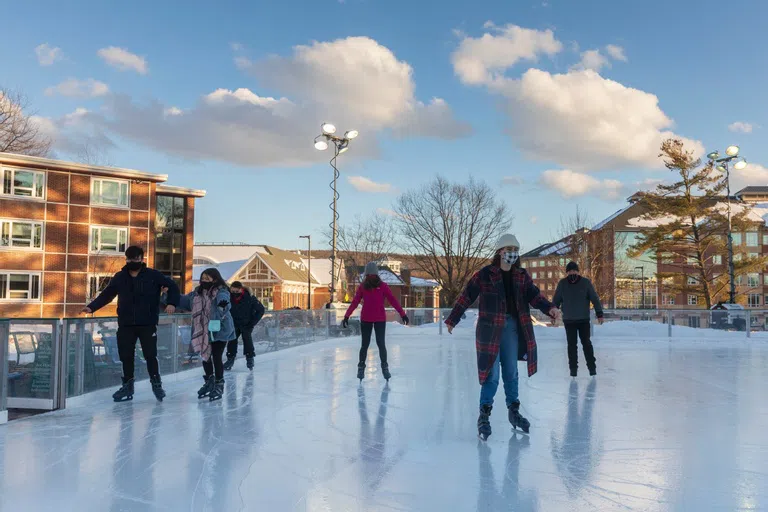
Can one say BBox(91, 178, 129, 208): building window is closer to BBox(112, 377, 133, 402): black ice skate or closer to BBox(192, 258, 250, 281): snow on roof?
BBox(192, 258, 250, 281): snow on roof

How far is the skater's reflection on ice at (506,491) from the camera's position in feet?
10.6

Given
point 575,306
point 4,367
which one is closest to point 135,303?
point 4,367

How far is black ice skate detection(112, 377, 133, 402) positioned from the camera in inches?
261

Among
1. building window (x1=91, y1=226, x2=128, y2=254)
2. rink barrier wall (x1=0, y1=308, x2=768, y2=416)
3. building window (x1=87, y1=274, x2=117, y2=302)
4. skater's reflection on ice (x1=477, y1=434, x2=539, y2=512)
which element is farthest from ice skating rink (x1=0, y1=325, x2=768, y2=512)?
building window (x1=91, y1=226, x2=128, y2=254)

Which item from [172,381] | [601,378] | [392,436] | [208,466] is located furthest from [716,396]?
[172,381]

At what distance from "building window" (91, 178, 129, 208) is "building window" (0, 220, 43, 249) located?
121 inches

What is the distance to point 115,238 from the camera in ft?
110

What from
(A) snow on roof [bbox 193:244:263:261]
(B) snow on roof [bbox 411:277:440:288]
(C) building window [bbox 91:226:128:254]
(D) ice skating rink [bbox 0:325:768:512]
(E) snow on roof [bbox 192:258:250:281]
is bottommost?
(D) ice skating rink [bbox 0:325:768:512]

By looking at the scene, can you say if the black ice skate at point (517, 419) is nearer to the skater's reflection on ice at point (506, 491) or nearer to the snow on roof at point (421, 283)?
the skater's reflection on ice at point (506, 491)

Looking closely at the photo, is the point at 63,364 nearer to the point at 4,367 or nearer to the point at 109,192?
the point at 4,367

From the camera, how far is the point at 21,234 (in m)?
30.7

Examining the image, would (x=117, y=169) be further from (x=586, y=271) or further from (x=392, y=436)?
(x=392, y=436)

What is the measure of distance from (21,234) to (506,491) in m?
33.0

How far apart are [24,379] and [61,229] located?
28772mm
